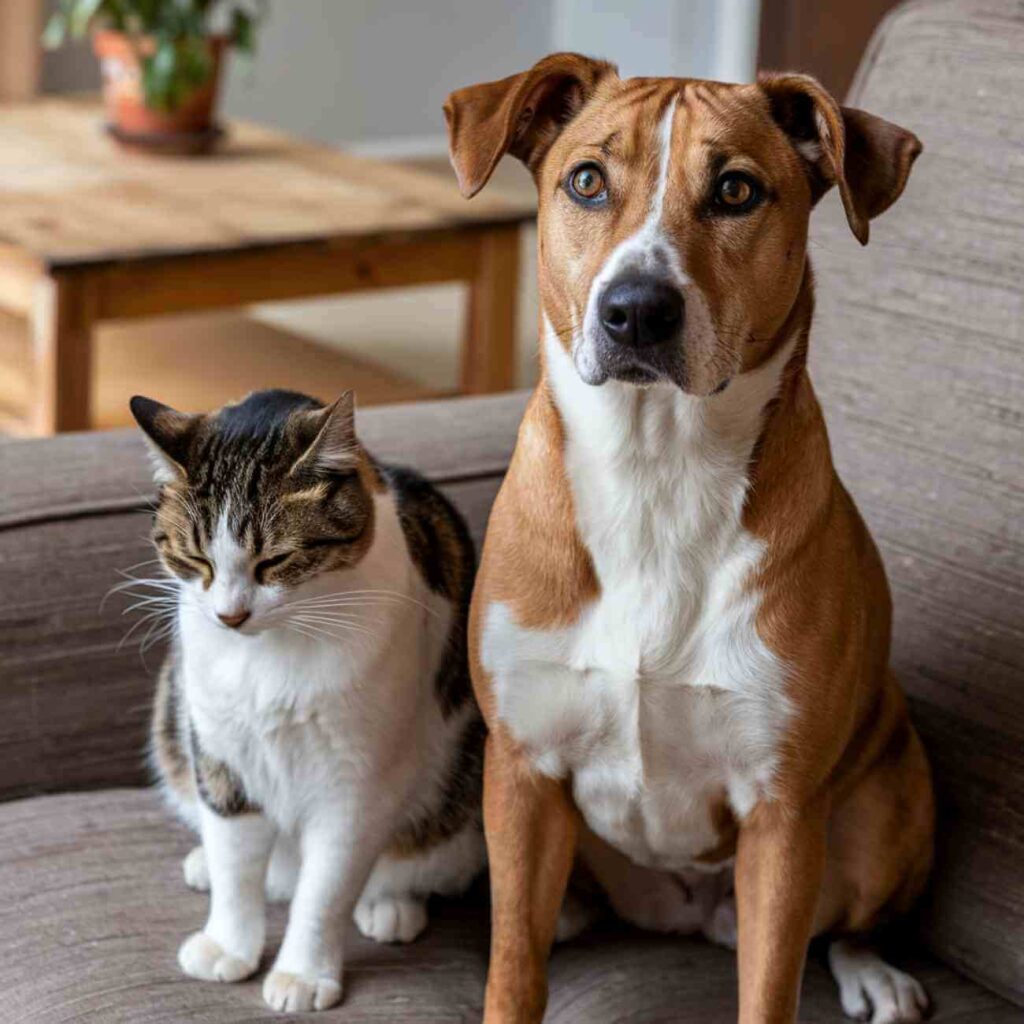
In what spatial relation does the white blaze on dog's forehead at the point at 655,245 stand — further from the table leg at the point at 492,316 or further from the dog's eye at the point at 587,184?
the table leg at the point at 492,316

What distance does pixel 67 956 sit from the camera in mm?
1315

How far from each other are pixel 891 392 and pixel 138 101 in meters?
2.57

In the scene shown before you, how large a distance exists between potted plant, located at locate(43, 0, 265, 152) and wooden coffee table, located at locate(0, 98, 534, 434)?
0.07 m

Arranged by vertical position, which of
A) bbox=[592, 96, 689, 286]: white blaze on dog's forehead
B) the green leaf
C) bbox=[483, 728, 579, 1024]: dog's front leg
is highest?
bbox=[592, 96, 689, 286]: white blaze on dog's forehead

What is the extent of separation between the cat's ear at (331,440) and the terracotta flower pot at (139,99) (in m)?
2.57

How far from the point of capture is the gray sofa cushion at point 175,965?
1290 millimetres

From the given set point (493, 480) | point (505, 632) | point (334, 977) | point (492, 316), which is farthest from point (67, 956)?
point (492, 316)

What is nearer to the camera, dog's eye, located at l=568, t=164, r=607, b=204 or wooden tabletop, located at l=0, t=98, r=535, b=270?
dog's eye, located at l=568, t=164, r=607, b=204

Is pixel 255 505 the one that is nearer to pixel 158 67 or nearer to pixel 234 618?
pixel 234 618

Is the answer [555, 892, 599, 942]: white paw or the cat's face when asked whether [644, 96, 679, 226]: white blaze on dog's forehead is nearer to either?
the cat's face

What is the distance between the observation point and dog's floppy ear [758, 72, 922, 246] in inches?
46.6

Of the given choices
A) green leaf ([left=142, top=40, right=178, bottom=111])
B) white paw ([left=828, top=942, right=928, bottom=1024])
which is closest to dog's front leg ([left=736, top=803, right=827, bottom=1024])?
white paw ([left=828, top=942, right=928, bottom=1024])

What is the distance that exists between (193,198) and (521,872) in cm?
→ 228

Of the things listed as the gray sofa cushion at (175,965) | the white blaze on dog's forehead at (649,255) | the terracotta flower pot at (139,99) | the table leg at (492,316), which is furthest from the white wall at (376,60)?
the white blaze on dog's forehead at (649,255)
